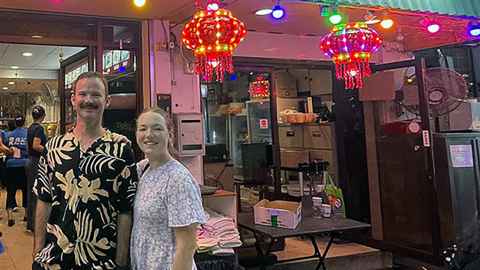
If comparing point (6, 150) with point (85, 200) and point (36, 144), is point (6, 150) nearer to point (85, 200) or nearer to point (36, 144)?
point (36, 144)

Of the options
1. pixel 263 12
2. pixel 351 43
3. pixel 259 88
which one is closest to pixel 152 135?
pixel 351 43

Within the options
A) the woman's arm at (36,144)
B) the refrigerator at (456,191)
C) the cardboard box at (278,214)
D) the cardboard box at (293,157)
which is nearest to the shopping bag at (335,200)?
the cardboard box at (278,214)

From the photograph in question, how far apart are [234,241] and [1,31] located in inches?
95.8

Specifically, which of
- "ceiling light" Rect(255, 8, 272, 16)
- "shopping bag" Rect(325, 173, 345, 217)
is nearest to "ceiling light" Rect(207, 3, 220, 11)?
"ceiling light" Rect(255, 8, 272, 16)

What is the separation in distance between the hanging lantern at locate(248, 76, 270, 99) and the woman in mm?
3363

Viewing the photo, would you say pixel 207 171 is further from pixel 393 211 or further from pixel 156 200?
pixel 156 200

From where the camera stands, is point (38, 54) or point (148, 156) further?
point (38, 54)

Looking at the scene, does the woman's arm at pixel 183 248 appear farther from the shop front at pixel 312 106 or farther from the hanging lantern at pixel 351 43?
the hanging lantern at pixel 351 43

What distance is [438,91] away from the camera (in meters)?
4.46

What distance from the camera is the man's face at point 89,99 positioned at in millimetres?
1759

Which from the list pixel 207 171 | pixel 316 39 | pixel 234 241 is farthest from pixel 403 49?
pixel 234 241

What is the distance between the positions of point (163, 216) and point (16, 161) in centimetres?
498

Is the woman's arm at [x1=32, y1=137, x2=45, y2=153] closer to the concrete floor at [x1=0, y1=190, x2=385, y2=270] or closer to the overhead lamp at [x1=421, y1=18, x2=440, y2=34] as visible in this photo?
the concrete floor at [x1=0, y1=190, x2=385, y2=270]

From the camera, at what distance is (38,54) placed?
20.5 ft
